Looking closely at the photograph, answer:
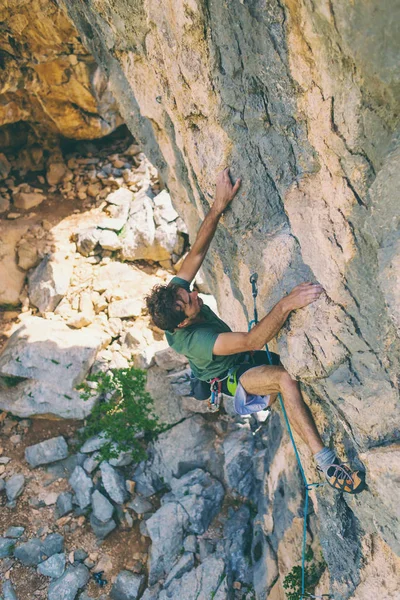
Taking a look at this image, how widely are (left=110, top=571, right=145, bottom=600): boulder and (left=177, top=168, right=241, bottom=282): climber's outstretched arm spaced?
4318 millimetres

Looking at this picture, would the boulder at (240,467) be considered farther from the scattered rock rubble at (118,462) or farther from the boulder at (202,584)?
the boulder at (202,584)

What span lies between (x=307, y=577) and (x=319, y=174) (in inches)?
153

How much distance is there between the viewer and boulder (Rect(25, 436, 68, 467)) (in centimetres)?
867

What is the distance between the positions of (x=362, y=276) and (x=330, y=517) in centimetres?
214

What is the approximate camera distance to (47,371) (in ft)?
30.5

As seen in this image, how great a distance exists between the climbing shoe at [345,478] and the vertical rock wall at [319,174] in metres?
0.09

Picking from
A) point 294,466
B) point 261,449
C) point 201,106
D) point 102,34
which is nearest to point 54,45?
point 102,34

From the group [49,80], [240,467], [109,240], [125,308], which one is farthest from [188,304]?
[49,80]

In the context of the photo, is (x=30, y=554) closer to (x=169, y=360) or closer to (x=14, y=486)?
(x=14, y=486)

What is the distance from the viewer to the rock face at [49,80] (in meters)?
9.80

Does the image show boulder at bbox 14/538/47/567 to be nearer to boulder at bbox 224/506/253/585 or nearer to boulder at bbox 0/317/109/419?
boulder at bbox 0/317/109/419

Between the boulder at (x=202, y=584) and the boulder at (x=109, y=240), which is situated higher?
the boulder at (x=109, y=240)

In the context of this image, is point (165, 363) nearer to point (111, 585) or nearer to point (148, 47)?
point (111, 585)

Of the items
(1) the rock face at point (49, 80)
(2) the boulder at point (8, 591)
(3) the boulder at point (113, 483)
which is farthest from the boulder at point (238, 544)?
(1) the rock face at point (49, 80)
